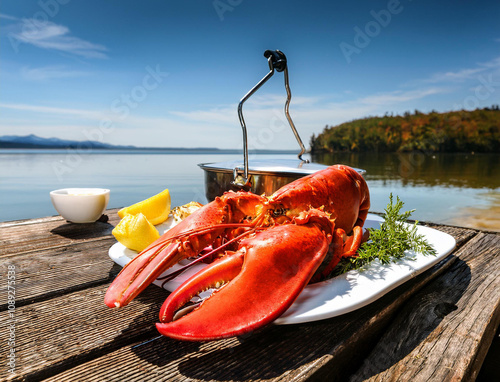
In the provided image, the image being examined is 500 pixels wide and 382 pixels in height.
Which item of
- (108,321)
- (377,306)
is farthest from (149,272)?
(377,306)

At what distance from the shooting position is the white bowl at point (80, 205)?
2.16m

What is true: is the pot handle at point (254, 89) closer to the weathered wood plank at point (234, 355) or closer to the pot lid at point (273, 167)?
the pot lid at point (273, 167)

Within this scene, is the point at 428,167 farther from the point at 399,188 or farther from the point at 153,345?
the point at 153,345

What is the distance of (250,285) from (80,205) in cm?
172

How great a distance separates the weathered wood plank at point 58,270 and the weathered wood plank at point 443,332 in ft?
3.50

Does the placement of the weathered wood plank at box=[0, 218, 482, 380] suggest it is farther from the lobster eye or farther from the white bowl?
the white bowl

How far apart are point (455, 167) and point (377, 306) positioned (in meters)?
15.4

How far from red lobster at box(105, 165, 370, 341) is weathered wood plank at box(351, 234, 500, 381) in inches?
11.7

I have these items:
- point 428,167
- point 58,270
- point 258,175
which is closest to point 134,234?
point 58,270

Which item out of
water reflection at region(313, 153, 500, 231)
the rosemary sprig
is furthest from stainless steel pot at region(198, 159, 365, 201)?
water reflection at region(313, 153, 500, 231)

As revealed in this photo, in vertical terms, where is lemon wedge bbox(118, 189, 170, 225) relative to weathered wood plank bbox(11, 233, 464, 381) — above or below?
above

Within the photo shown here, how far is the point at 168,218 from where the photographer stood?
220 cm

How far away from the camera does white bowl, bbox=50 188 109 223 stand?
216 cm

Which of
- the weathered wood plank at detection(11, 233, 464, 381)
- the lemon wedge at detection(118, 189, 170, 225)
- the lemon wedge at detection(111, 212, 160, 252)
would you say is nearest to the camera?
the weathered wood plank at detection(11, 233, 464, 381)
